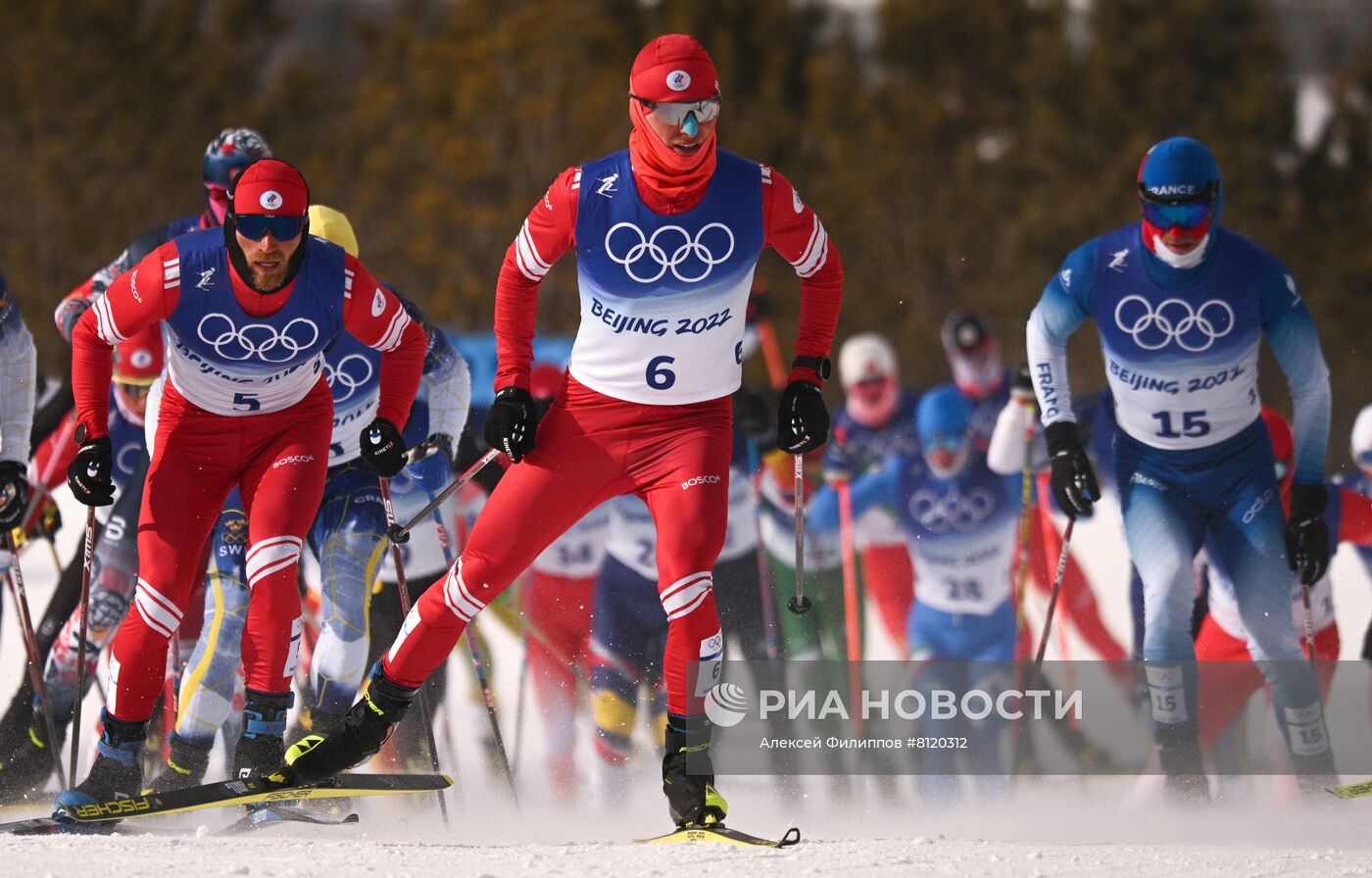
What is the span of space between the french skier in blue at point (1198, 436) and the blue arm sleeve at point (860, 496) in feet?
6.97

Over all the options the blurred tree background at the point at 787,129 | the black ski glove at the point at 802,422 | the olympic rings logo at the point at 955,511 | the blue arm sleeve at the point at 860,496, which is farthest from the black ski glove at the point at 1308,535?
the blurred tree background at the point at 787,129

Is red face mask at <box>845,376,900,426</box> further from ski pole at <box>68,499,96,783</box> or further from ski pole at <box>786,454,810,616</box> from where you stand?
ski pole at <box>68,499,96,783</box>

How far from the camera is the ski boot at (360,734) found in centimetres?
544

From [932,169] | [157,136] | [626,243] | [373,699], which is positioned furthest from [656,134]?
[157,136]

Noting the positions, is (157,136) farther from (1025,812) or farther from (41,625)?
(1025,812)

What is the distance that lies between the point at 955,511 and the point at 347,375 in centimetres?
286

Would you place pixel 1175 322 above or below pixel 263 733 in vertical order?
above

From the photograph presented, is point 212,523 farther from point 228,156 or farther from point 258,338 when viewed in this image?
point 228,156

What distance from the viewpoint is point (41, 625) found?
7203 mm

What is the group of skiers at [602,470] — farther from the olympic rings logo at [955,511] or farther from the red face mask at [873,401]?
the red face mask at [873,401]

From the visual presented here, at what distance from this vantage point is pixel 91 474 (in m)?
5.59

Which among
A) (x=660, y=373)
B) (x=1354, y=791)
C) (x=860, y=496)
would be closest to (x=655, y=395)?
(x=660, y=373)

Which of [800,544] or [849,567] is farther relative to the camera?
[849,567]

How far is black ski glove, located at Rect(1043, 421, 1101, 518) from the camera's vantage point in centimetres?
629
